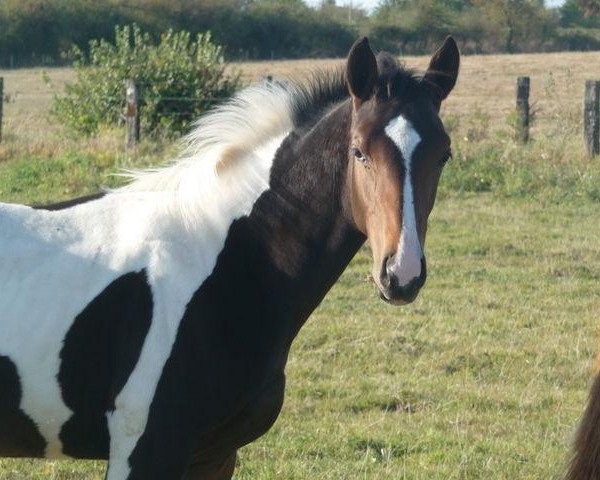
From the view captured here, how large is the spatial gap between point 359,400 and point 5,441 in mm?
2520

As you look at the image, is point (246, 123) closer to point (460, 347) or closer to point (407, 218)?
point (407, 218)

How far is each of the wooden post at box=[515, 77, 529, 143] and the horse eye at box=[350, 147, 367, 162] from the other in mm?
10301

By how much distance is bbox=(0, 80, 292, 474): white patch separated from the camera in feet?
10.5

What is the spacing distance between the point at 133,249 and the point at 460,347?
11.1 ft

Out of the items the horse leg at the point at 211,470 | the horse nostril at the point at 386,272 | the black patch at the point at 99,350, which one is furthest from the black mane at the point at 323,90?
the horse leg at the point at 211,470

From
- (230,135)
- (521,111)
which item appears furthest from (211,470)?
(521,111)

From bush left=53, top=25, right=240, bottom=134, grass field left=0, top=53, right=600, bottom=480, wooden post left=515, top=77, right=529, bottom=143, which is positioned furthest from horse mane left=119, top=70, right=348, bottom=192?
bush left=53, top=25, right=240, bottom=134

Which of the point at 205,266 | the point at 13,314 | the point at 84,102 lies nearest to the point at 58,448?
the point at 13,314

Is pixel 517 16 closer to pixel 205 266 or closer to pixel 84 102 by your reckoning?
pixel 84 102

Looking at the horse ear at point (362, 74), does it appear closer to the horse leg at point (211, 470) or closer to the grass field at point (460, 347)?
the horse leg at point (211, 470)

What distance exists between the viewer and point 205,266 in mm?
3348

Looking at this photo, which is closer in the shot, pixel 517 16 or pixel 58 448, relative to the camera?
pixel 58 448

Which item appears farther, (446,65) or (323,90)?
(323,90)

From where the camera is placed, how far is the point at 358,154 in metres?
3.30
